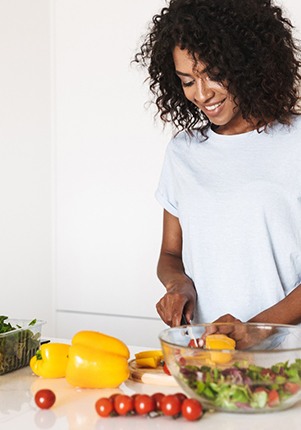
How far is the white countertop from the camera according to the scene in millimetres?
1259

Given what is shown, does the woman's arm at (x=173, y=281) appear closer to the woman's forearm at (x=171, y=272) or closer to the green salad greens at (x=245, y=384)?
the woman's forearm at (x=171, y=272)

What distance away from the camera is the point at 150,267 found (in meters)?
3.33

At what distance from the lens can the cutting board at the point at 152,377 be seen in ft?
4.95

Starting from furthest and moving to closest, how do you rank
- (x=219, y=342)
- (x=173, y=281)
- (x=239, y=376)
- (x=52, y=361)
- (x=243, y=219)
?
1. (x=173, y=281)
2. (x=243, y=219)
3. (x=52, y=361)
4. (x=219, y=342)
5. (x=239, y=376)

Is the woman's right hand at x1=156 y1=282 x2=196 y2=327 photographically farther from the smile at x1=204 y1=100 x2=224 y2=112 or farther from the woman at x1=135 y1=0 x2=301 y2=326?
the smile at x1=204 y1=100 x2=224 y2=112

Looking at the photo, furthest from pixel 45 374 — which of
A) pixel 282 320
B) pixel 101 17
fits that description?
pixel 101 17

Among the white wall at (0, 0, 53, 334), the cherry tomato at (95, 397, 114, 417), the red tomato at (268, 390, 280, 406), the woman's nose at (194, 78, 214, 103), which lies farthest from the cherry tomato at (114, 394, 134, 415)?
the white wall at (0, 0, 53, 334)

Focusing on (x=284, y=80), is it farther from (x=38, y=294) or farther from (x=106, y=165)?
(x=38, y=294)

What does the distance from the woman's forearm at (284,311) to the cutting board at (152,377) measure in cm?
34

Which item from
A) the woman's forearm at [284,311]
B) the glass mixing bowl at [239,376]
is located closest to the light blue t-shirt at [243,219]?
the woman's forearm at [284,311]

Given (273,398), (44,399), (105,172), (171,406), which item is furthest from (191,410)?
(105,172)

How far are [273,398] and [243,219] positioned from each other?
69 cm

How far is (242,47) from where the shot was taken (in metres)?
1.83

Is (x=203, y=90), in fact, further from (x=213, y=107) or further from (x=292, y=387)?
(x=292, y=387)
